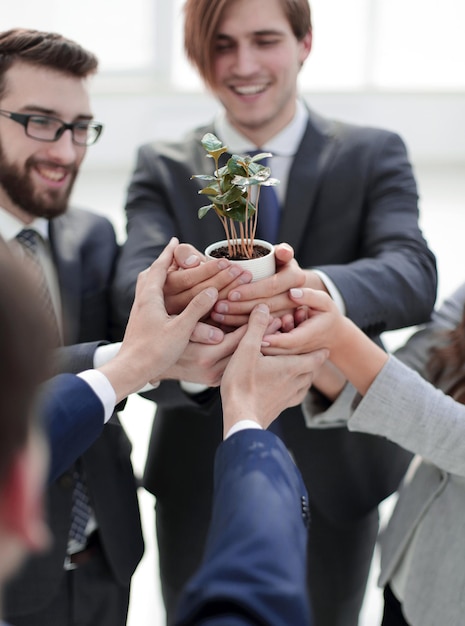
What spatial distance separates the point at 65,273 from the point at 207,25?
730mm

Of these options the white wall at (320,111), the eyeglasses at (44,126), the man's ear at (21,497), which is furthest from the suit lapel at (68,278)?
the white wall at (320,111)

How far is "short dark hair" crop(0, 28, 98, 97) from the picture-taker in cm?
200

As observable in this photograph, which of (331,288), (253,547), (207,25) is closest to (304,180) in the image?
(331,288)

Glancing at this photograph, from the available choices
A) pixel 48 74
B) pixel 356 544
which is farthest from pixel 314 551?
pixel 48 74

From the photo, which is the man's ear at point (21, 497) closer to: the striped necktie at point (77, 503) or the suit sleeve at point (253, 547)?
the suit sleeve at point (253, 547)

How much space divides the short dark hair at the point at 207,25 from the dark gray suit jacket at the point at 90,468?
1.68 ft

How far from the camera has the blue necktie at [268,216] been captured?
1987 mm

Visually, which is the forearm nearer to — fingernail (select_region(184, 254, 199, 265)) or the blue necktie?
fingernail (select_region(184, 254, 199, 265))

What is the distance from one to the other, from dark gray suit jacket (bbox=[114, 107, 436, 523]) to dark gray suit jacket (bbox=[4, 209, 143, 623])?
6cm

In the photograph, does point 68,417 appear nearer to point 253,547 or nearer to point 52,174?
point 253,547

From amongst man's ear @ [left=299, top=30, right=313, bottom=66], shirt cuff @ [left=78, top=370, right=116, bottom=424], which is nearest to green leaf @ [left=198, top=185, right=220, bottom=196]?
shirt cuff @ [left=78, top=370, right=116, bottom=424]

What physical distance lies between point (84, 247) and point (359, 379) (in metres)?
0.78

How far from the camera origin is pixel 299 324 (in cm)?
163

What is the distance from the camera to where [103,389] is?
4.74 ft
